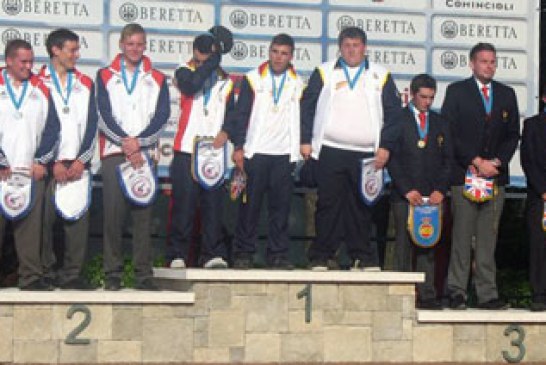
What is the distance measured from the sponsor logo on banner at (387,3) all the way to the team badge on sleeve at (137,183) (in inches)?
115

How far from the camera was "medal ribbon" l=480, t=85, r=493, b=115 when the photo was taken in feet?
53.9

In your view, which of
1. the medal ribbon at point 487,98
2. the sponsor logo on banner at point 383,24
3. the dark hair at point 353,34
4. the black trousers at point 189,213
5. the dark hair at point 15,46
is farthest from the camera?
the sponsor logo on banner at point 383,24

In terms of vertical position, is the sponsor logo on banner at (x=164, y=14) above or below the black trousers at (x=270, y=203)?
above

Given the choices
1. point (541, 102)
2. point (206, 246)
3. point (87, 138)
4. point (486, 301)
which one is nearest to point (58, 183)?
point (87, 138)

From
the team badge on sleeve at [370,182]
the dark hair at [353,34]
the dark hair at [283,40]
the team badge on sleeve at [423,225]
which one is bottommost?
the team badge on sleeve at [423,225]

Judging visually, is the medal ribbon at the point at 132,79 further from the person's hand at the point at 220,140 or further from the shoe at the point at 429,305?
the shoe at the point at 429,305

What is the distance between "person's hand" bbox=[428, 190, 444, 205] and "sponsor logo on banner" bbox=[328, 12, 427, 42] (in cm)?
205

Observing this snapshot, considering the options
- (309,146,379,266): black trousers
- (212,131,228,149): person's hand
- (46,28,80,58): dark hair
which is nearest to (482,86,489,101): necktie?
(309,146,379,266): black trousers

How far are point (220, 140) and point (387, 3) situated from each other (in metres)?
2.54

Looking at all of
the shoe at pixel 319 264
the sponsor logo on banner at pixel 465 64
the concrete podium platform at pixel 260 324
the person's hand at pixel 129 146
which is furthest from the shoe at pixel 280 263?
the sponsor logo on banner at pixel 465 64

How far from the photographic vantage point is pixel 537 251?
1628cm

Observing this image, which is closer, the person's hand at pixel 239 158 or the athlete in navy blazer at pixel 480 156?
the person's hand at pixel 239 158

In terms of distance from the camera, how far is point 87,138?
15547mm

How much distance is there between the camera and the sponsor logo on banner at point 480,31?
17688 millimetres
